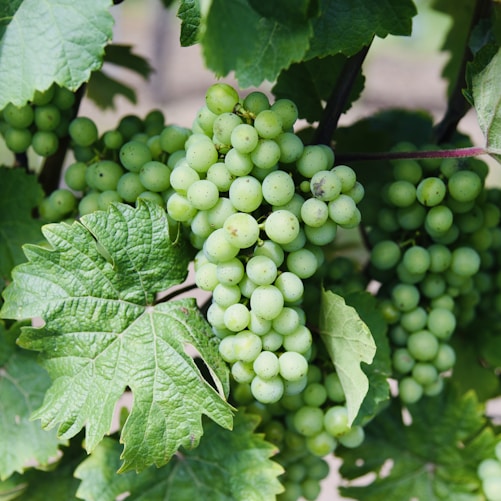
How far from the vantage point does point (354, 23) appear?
25.2 inches

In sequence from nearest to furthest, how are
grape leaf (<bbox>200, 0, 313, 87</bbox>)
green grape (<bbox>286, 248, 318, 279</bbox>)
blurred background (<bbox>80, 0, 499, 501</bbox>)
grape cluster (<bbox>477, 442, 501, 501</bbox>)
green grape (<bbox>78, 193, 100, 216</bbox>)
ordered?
grape leaf (<bbox>200, 0, 313, 87</bbox>)
green grape (<bbox>286, 248, 318, 279</bbox>)
green grape (<bbox>78, 193, 100, 216</bbox>)
grape cluster (<bbox>477, 442, 501, 501</bbox>)
blurred background (<bbox>80, 0, 499, 501</bbox>)

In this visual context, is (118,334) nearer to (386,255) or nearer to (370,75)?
(386,255)

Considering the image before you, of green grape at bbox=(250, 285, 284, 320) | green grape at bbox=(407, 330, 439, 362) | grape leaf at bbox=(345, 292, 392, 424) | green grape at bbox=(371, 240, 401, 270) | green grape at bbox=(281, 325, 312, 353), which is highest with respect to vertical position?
green grape at bbox=(250, 285, 284, 320)

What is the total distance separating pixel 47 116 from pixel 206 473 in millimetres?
442

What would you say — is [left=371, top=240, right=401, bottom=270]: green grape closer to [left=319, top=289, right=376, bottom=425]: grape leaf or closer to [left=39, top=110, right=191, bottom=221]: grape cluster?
[left=319, top=289, right=376, bottom=425]: grape leaf

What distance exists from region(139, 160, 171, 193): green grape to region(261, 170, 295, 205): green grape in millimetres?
135

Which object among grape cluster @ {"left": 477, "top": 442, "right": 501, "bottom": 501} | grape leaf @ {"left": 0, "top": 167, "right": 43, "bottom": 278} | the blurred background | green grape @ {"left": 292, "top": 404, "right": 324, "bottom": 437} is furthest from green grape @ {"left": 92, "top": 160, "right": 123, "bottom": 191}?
the blurred background

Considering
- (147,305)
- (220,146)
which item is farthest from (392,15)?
(147,305)

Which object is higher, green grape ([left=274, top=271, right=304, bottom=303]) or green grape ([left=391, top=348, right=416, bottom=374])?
green grape ([left=274, top=271, right=304, bottom=303])

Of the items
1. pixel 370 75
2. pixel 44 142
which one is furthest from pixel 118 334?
pixel 370 75

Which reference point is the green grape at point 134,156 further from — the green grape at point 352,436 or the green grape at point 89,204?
the green grape at point 352,436

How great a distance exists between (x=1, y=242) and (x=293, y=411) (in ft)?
1.29

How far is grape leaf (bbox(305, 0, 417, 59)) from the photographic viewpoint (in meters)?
0.63

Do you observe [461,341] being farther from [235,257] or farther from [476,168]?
[235,257]
